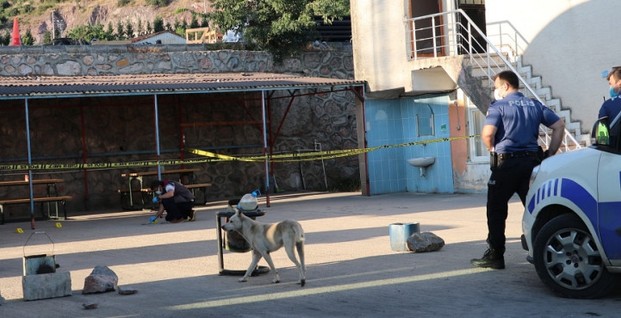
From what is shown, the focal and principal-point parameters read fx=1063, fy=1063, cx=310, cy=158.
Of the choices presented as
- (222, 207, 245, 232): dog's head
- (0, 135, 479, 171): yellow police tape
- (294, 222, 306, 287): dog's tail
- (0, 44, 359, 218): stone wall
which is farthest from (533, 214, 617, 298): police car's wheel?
(0, 44, 359, 218): stone wall

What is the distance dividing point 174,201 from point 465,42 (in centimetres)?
865

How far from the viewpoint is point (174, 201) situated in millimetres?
20578

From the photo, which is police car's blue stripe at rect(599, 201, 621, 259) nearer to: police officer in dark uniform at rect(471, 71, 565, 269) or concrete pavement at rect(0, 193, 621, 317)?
concrete pavement at rect(0, 193, 621, 317)

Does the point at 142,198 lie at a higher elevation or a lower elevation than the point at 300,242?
higher

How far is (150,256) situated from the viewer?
48.1 ft

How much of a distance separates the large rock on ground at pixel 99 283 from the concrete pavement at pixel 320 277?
9 cm

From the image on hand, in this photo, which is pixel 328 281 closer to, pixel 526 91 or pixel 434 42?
pixel 526 91

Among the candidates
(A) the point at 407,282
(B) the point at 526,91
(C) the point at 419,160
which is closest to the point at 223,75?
(C) the point at 419,160

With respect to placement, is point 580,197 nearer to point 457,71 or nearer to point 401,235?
point 401,235

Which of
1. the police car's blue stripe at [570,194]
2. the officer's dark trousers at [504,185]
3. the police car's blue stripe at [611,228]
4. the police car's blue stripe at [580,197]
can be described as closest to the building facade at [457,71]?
the officer's dark trousers at [504,185]

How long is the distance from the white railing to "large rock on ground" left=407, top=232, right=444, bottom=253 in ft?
25.5

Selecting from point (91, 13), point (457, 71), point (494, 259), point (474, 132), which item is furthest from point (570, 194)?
point (91, 13)

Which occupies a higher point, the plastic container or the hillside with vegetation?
the hillside with vegetation

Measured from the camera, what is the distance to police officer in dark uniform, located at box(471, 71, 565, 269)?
35.5ft
